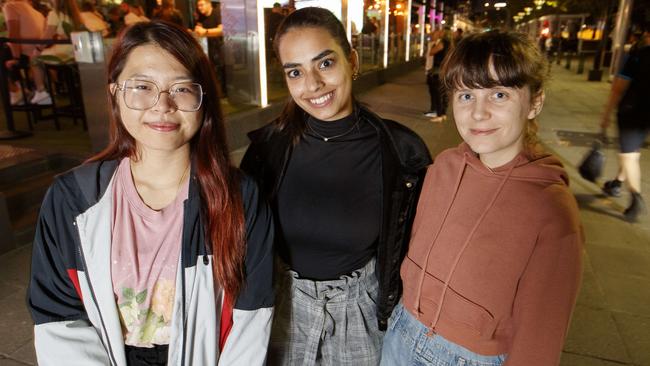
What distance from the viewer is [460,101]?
1517 mm

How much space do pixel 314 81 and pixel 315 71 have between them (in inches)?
1.9

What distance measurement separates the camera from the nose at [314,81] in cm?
174

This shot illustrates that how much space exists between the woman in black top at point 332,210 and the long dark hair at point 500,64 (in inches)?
17.4

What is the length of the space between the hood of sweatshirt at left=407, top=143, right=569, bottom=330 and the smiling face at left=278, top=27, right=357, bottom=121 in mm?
528

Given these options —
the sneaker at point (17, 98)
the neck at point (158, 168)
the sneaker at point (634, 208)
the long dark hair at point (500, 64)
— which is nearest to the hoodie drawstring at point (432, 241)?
the long dark hair at point (500, 64)

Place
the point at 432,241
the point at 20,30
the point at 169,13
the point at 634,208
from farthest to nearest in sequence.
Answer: the point at 169,13, the point at 20,30, the point at 634,208, the point at 432,241

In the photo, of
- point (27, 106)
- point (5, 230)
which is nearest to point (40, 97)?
point (27, 106)

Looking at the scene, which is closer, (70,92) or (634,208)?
(634,208)

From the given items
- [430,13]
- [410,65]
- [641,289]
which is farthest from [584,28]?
[641,289]

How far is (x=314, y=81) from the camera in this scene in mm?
1734

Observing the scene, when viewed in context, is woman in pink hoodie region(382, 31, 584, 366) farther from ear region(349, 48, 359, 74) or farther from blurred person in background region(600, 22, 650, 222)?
blurred person in background region(600, 22, 650, 222)

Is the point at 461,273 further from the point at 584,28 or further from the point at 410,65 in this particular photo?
the point at 584,28

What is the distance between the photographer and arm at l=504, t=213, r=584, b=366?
1.17 metres

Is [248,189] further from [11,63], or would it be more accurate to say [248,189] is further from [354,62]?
[11,63]
